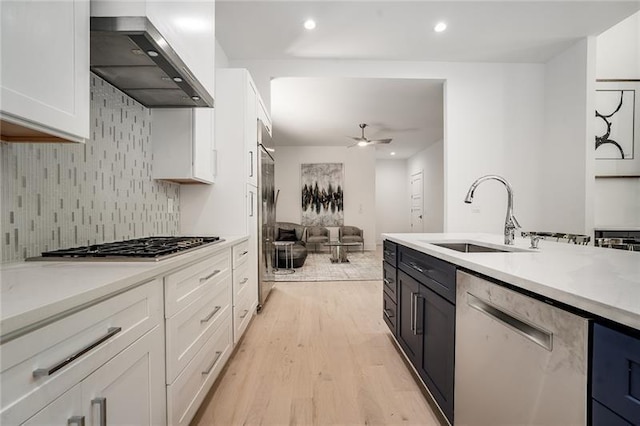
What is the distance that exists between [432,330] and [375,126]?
5.55 m

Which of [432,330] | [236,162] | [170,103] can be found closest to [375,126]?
[236,162]

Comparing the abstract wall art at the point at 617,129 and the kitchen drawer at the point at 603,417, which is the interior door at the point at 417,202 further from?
the kitchen drawer at the point at 603,417

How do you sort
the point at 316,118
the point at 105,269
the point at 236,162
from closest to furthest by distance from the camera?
1. the point at 105,269
2. the point at 236,162
3. the point at 316,118

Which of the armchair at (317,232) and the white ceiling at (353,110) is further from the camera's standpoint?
the armchair at (317,232)

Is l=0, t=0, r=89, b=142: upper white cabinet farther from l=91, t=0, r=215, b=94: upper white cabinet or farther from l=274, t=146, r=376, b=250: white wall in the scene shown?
l=274, t=146, r=376, b=250: white wall

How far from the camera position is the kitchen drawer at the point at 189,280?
1.20 m

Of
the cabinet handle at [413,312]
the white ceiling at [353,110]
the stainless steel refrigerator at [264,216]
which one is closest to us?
the cabinet handle at [413,312]

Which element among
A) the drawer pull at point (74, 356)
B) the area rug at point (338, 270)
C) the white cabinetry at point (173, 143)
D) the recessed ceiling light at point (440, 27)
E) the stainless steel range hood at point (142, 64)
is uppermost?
the recessed ceiling light at point (440, 27)

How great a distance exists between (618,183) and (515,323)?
4262mm

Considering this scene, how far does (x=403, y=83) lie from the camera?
14.0 feet

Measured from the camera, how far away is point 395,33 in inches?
133

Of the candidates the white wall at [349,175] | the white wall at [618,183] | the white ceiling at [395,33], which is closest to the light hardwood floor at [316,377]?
the white ceiling at [395,33]

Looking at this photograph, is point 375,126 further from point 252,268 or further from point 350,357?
point 350,357

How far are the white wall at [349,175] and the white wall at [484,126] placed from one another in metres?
4.14
